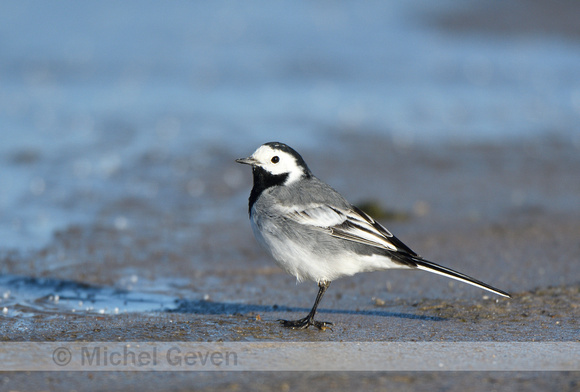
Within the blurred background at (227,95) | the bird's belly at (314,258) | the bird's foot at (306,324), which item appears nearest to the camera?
the bird's foot at (306,324)

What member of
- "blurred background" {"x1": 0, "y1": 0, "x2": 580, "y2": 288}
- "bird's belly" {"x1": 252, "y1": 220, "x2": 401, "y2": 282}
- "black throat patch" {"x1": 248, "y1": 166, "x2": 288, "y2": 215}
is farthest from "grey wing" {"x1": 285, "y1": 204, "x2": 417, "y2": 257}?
"blurred background" {"x1": 0, "y1": 0, "x2": 580, "y2": 288}

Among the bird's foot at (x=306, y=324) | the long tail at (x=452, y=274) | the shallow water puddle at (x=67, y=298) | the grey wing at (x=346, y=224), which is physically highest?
the grey wing at (x=346, y=224)

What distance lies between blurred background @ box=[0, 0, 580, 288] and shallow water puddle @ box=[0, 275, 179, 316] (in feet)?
2.83

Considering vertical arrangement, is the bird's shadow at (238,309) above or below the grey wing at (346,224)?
below

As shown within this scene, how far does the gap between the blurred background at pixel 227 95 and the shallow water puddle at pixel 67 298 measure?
0.86 m

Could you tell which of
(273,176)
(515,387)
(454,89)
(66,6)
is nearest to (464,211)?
(273,176)

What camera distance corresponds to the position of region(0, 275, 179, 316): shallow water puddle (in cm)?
680

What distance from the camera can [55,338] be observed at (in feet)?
18.5

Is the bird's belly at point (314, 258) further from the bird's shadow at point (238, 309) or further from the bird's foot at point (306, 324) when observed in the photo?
the bird's shadow at point (238, 309)

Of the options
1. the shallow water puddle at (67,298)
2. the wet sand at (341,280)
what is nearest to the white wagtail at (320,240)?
the wet sand at (341,280)

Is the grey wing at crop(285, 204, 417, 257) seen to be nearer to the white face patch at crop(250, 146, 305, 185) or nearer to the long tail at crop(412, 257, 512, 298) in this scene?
the long tail at crop(412, 257, 512, 298)

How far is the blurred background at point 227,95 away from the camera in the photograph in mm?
11250

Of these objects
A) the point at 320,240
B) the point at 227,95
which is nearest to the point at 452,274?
the point at 320,240

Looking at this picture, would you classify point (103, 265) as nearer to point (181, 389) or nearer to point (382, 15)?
point (181, 389)
